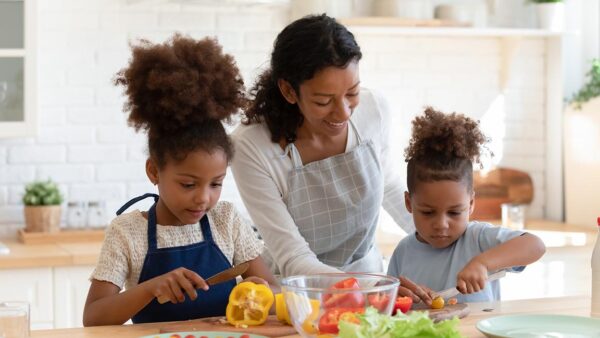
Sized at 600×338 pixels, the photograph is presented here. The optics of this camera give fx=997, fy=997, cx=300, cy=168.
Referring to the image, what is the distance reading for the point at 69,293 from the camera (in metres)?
3.62

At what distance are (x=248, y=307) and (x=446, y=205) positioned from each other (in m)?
0.68

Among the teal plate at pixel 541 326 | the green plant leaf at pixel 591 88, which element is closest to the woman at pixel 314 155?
the teal plate at pixel 541 326

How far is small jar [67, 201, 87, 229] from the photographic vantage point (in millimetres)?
4051

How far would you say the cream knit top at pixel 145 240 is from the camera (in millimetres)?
2133

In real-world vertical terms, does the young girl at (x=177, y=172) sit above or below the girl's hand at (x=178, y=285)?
above

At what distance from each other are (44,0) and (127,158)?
0.72 meters

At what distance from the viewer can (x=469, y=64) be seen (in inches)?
178

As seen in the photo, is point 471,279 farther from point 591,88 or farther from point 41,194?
point 591,88

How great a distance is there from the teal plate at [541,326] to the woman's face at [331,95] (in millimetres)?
655

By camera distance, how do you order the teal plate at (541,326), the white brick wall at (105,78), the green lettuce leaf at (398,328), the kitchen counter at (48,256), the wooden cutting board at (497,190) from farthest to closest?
1. the wooden cutting board at (497,190)
2. the white brick wall at (105,78)
3. the kitchen counter at (48,256)
4. the teal plate at (541,326)
5. the green lettuce leaf at (398,328)

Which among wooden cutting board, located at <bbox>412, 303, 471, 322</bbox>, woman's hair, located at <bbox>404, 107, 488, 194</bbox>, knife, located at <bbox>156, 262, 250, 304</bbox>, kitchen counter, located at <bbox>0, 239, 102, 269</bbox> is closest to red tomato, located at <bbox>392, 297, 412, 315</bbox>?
wooden cutting board, located at <bbox>412, 303, 471, 322</bbox>

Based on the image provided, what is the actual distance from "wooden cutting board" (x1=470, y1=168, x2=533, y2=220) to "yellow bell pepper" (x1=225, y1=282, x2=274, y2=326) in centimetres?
265

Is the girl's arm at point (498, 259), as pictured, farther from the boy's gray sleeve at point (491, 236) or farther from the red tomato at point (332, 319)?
the red tomato at point (332, 319)

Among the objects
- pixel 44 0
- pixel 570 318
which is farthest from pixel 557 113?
pixel 570 318
